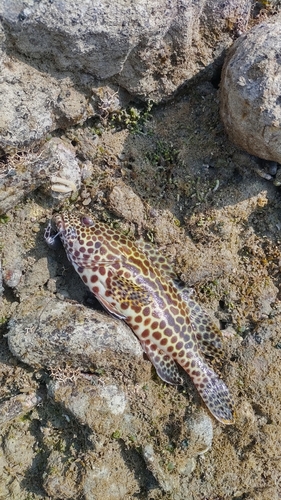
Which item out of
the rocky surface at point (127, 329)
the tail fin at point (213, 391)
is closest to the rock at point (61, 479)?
the rocky surface at point (127, 329)

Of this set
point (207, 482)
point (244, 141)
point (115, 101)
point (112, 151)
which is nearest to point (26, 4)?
point (115, 101)

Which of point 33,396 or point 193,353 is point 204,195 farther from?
point 33,396

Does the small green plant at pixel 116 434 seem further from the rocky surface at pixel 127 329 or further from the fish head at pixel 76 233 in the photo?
the fish head at pixel 76 233

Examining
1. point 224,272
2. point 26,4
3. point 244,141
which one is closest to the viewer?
point 26,4

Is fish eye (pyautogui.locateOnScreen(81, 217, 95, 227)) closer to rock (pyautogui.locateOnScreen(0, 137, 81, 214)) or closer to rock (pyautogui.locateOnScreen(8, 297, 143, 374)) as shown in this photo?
rock (pyautogui.locateOnScreen(0, 137, 81, 214))

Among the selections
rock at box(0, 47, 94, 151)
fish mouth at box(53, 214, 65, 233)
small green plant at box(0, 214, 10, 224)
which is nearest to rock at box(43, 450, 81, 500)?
fish mouth at box(53, 214, 65, 233)

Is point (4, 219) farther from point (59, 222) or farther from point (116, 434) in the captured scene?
point (116, 434)
